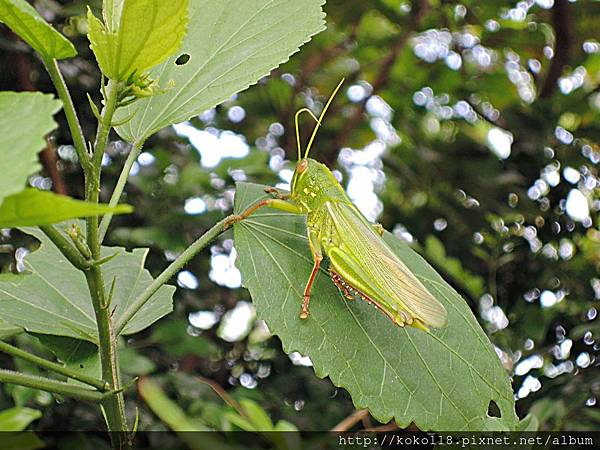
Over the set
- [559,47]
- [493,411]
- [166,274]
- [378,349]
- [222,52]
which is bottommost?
[559,47]

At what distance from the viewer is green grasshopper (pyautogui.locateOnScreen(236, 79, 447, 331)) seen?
665 millimetres

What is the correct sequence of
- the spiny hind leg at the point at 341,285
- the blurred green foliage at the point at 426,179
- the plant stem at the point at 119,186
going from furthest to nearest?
the blurred green foliage at the point at 426,179, the spiny hind leg at the point at 341,285, the plant stem at the point at 119,186

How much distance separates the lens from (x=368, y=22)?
6.46ft

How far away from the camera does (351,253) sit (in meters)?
0.71

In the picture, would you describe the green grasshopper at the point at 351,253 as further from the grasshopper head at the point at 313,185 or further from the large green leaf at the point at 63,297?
the large green leaf at the point at 63,297

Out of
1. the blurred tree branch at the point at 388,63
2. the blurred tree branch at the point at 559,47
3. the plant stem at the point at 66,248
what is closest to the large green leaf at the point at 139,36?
the plant stem at the point at 66,248

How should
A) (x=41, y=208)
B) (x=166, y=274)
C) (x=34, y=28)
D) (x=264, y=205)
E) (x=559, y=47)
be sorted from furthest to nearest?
(x=559, y=47), (x=264, y=205), (x=166, y=274), (x=34, y=28), (x=41, y=208)

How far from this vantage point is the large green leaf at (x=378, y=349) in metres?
0.64

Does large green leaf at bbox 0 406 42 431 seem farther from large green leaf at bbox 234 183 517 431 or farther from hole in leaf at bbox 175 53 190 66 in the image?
hole in leaf at bbox 175 53 190 66

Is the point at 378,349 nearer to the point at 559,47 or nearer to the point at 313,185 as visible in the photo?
the point at 313,185

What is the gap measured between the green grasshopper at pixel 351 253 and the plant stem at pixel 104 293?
18cm

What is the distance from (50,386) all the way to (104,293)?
0.08 meters

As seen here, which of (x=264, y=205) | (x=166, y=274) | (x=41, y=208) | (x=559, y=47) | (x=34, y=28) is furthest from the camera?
(x=559, y=47)

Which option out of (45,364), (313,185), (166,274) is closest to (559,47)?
(313,185)
